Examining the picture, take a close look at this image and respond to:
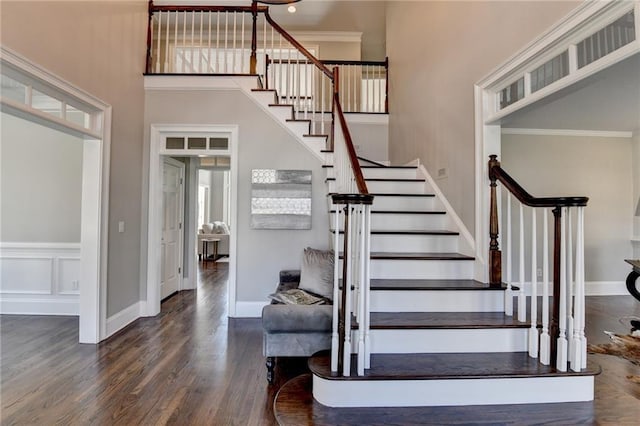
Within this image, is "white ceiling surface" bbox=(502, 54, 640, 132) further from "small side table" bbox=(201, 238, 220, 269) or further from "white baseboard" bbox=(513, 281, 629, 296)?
"small side table" bbox=(201, 238, 220, 269)

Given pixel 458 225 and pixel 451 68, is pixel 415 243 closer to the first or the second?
pixel 458 225

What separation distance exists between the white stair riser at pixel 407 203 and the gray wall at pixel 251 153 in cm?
84

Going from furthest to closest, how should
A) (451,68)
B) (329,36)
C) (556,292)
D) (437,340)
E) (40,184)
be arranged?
(329,36) < (40,184) < (451,68) < (437,340) < (556,292)

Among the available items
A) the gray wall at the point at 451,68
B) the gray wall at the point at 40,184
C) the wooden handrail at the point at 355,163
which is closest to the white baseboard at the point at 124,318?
the gray wall at the point at 40,184

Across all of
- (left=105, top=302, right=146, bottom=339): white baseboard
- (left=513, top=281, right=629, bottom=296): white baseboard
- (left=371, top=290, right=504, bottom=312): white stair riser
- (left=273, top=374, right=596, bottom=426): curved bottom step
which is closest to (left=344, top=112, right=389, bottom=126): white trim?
(left=371, top=290, right=504, bottom=312): white stair riser

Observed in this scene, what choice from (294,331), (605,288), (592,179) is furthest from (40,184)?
(605,288)

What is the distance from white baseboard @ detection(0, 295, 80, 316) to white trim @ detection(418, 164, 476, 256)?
4.59 meters

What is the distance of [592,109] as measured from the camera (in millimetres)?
3869

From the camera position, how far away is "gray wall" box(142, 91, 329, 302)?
13.8 ft

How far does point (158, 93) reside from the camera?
4230 mm

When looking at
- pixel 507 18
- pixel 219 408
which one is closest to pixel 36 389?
pixel 219 408

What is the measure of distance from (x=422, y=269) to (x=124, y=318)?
11.0 feet

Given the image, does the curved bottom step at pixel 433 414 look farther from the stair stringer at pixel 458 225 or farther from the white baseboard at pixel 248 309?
the white baseboard at pixel 248 309

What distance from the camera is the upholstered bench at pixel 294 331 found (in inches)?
100.0
